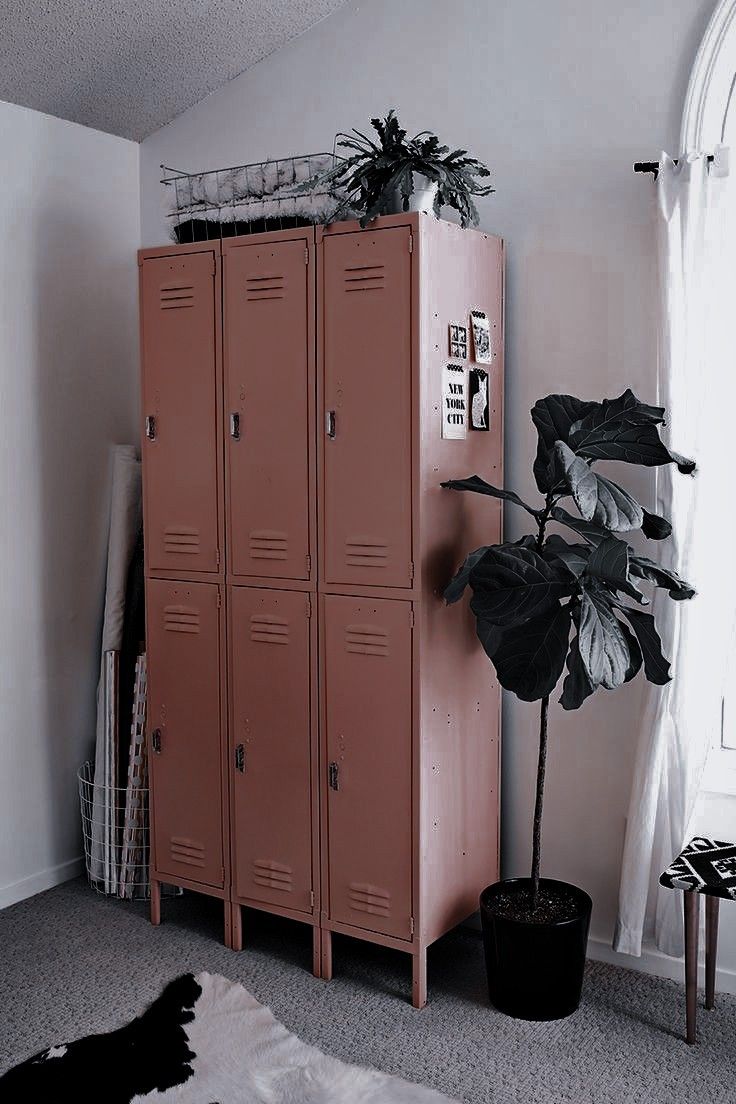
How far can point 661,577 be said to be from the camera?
263 cm

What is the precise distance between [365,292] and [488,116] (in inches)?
29.2

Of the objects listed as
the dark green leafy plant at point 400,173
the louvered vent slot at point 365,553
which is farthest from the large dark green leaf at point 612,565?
the dark green leafy plant at point 400,173

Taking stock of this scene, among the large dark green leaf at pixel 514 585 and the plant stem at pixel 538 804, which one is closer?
the large dark green leaf at pixel 514 585

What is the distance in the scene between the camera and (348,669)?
9.57 feet

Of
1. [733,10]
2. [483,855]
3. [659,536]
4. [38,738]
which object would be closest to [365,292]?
[659,536]

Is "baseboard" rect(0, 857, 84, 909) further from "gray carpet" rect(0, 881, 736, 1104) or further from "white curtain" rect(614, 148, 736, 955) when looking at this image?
"white curtain" rect(614, 148, 736, 955)

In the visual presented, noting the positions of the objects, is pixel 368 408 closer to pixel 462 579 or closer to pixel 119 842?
pixel 462 579

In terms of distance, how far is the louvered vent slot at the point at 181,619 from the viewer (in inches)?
127

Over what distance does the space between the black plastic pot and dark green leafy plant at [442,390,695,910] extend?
23.1 inches

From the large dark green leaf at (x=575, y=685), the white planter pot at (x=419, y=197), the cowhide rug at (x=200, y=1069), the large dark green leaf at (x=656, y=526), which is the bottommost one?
the cowhide rug at (x=200, y=1069)

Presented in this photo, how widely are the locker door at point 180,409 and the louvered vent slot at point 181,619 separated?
0.40 ft

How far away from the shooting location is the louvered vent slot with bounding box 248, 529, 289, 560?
301cm

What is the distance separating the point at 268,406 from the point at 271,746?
945 mm

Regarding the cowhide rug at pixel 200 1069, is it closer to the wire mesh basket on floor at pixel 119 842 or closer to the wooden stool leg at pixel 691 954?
the wooden stool leg at pixel 691 954
